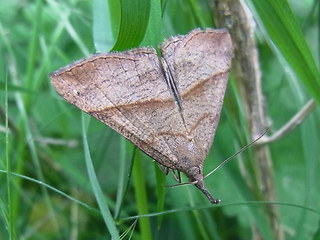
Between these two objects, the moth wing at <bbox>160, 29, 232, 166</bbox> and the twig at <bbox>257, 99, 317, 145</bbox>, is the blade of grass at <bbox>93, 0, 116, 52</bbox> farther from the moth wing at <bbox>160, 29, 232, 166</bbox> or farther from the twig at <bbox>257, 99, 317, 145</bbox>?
the twig at <bbox>257, 99, 317, 145</bbox>

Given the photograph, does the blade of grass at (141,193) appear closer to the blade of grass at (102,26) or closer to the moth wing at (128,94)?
the moth wing at (128,94)

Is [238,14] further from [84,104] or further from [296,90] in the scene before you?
[84,104]

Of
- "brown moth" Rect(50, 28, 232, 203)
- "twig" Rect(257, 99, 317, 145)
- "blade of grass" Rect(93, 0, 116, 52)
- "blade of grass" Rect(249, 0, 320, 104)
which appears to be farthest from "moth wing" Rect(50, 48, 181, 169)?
"twig" Rect(257, 99, 317, 145)

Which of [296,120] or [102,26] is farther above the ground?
[102,26]

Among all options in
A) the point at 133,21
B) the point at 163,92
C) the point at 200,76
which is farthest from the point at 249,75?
the point at 133,21

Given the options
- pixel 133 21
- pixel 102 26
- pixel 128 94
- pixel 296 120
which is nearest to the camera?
pixel 133 21

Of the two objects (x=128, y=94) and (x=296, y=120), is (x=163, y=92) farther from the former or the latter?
(x=296, y=120)

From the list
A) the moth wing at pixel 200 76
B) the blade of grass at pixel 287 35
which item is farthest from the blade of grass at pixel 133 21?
the blade of grass at pixel 287 35
